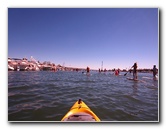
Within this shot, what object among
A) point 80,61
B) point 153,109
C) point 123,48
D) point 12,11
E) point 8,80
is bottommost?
point 153,109

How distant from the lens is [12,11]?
2.86 meters

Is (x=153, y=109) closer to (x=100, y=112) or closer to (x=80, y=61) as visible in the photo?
(x=100, y=112)

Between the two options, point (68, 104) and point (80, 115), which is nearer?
point (80, 115)

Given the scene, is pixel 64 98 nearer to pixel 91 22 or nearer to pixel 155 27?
pixel 91 22

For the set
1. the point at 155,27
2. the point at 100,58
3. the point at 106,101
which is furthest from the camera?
the point at 106,101

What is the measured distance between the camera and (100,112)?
298cm
